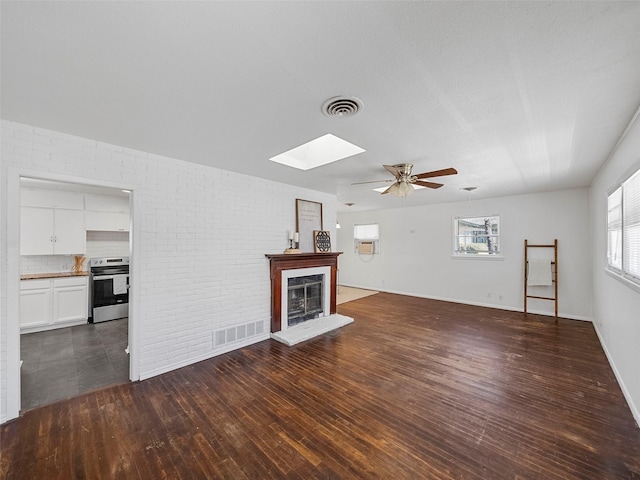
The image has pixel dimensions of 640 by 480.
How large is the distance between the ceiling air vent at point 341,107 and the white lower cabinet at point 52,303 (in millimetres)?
5291

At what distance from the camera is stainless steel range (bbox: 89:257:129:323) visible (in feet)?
15.5

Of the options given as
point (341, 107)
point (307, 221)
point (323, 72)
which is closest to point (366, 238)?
point (307, 221)

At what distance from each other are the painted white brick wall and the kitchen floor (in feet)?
1.42

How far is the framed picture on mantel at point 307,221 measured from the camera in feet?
15.5

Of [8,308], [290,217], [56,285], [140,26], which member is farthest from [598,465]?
[56,285]

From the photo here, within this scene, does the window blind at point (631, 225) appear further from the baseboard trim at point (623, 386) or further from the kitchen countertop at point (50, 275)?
→ the kitchen countertop at point (50, 275)

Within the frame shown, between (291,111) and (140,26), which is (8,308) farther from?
(291,111)

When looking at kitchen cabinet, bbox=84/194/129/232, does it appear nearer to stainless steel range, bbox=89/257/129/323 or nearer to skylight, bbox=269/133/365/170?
stainless steel range, bbox=89/257/129/323

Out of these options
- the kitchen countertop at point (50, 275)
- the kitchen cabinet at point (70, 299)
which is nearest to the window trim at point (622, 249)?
the kitchen cabinet at point (70, 299)

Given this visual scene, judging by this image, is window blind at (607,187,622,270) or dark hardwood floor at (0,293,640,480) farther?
window blind at (607,187,622,270)

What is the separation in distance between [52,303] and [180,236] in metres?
3.15

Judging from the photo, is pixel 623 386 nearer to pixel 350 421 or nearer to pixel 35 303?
pixel 350 421

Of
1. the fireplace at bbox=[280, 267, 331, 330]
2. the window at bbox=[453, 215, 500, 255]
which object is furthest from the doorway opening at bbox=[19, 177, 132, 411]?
the window at bbox=[453, 215, 500, 255]

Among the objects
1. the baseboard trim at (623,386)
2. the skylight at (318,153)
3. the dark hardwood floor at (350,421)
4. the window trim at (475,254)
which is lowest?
the dark hardwood floor at (350,421)
